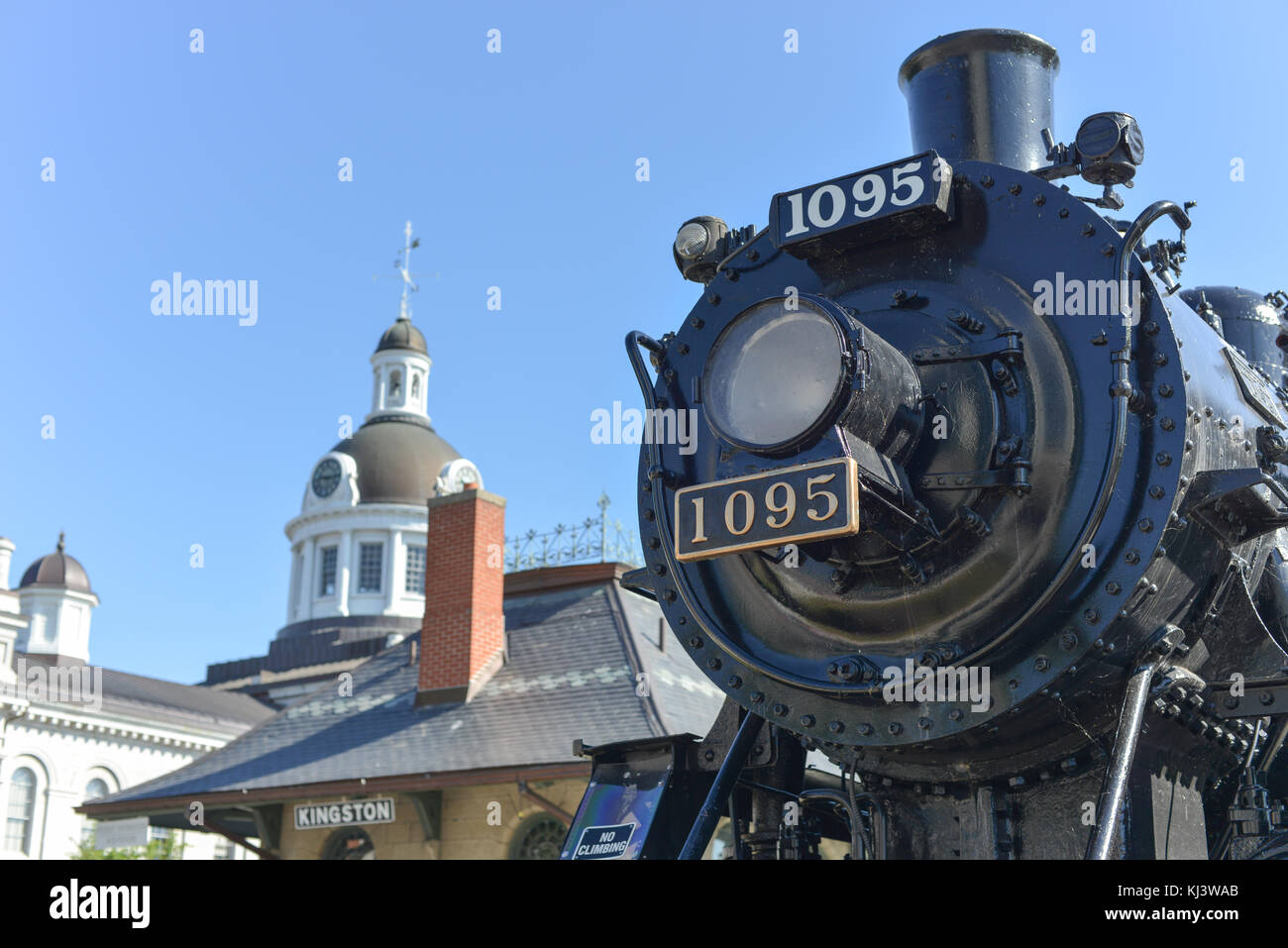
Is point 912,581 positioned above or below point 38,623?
below

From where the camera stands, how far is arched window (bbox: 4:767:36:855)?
33.4m

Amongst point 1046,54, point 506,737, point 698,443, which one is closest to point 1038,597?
point 698,443

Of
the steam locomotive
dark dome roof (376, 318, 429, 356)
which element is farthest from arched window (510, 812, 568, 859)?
dark dome roof (376, 318, 429, 356)

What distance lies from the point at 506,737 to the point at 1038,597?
11.9 m

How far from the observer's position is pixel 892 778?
3.90 metres

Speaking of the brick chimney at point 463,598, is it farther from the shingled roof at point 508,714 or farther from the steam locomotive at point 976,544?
the steam locomotive at point 976,544

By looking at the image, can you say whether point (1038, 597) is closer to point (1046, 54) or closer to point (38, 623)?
point (1046, 54)

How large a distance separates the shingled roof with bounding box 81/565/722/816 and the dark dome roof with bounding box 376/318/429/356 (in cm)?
3784

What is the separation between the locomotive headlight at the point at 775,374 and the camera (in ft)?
11.3

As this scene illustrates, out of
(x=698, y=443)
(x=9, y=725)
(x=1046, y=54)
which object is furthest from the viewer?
(x=9, y=725)

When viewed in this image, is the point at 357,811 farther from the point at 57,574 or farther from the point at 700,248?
the point at 57,574

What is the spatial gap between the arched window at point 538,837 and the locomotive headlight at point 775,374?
11.7m

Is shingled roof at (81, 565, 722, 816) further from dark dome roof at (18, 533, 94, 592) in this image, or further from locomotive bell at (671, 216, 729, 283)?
dark dome roof at (18, 533, 94, 592)

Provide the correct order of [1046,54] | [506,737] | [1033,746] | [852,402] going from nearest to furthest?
[852,402] → [1033,746] → [1046,54] → [506,737]
